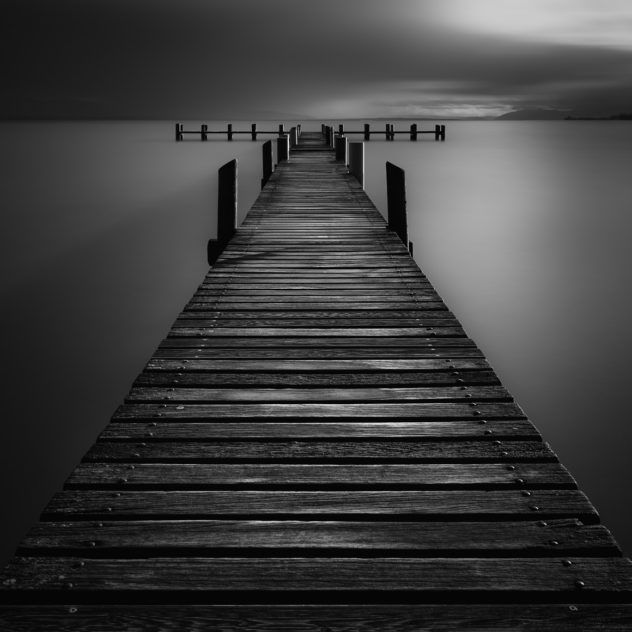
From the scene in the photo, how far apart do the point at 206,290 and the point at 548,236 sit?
12.0m

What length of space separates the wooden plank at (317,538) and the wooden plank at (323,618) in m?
0.22

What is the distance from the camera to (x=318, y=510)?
2.18m

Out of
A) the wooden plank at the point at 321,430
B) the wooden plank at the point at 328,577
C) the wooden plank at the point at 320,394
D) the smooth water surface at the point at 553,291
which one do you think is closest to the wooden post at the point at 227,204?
the smooth water surface at the point at 553,291

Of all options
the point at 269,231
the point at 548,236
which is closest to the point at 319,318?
the point at 269,231

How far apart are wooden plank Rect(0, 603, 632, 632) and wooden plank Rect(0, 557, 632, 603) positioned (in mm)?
49

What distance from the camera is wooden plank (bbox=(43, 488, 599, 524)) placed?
7.10 ft

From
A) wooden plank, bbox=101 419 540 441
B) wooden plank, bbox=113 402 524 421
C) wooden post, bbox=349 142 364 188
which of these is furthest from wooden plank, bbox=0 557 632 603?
wooden post, bbox=349 142 364 188

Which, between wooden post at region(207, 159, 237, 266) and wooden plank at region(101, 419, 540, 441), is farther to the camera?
wooden post at region(207, 159, 237, 266)

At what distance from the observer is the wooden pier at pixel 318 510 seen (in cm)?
178

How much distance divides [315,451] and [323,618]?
34.1 inches

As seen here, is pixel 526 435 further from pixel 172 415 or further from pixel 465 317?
pixel 465 317

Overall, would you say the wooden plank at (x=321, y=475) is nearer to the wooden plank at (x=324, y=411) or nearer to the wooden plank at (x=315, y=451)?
the wooden plank at (x=315, y=451)

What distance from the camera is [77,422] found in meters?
6.04

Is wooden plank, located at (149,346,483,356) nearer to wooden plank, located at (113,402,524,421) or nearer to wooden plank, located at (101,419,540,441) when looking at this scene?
wooden plank, located at (113,402,524,421)
